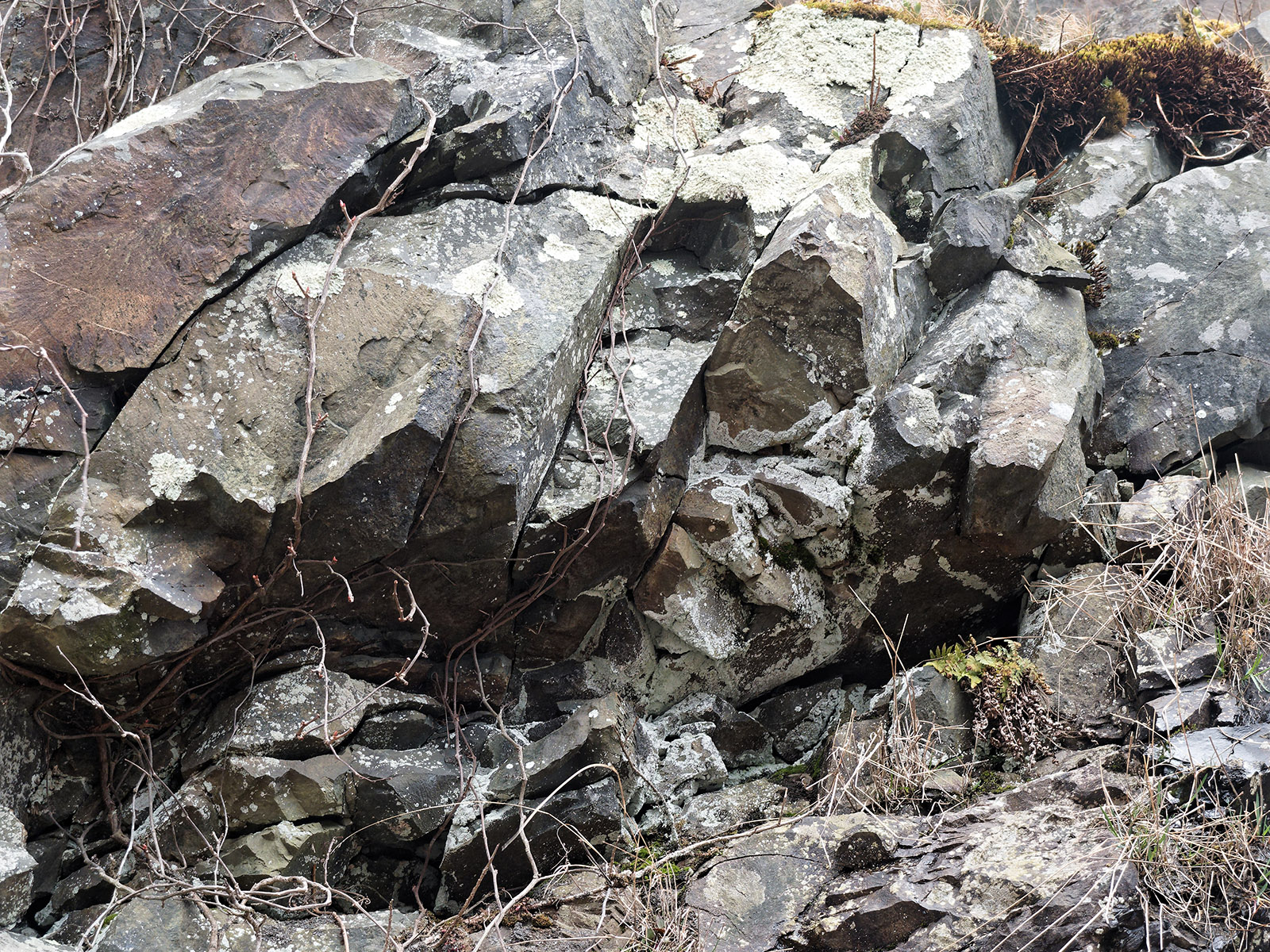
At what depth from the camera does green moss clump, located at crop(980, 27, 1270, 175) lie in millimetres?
5402

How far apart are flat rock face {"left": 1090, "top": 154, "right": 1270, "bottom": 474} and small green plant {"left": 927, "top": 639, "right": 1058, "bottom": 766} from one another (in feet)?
4.62

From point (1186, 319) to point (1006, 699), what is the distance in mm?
2386

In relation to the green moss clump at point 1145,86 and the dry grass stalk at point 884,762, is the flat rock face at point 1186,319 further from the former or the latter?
the dry grass stalk at point 884,762

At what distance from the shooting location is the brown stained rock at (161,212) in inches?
135

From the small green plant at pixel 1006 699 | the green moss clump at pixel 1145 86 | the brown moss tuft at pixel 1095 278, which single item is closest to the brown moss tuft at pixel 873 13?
the green moss clump at pixel 1145 86

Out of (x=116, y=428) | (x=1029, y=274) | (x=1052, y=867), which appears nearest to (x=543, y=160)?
(x=116, y=428)

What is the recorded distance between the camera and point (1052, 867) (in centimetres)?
295

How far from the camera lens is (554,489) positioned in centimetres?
387

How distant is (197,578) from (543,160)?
243 centimetres

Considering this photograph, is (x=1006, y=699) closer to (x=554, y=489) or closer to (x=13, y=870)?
(x=554, y=489)

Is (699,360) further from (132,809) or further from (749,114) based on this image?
(132,809)

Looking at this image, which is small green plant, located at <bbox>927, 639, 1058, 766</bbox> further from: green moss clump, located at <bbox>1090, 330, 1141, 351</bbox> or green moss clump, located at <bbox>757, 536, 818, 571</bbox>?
green moss clump, located at <bbox>1090, 330, 1141, 351</bbox>

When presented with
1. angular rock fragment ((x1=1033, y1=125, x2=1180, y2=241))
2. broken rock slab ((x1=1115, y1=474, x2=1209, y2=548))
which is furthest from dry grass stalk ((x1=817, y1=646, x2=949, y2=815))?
angular rock fragment ((x1=1033, y1=125, x2=1180, y2=241))

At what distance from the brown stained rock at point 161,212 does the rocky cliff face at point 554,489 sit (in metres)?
0.02
